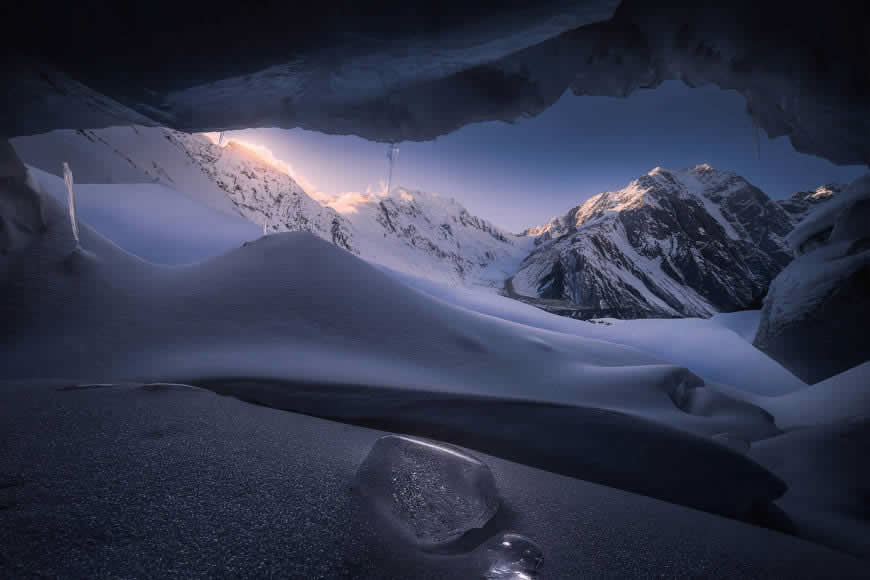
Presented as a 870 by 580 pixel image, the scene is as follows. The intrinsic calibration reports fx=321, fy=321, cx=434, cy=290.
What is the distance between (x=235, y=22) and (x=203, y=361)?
3166mm

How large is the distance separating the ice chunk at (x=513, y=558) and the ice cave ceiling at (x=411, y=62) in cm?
417

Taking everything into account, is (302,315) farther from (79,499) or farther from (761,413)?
(761,413)

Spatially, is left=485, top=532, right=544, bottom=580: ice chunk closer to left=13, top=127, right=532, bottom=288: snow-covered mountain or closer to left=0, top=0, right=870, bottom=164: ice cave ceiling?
left=0, top=0, right=870, bottom=164: ice cave ceiling

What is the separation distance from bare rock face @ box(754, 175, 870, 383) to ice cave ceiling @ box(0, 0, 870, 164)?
139 cm

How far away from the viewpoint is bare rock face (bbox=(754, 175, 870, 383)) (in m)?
5.99

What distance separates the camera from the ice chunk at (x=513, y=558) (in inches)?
43.4

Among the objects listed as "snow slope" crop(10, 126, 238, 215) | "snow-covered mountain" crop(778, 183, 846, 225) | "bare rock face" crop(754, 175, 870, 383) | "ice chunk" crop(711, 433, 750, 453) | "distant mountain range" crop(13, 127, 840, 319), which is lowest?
"ice chunk" crop(711, 433, 750, 453)

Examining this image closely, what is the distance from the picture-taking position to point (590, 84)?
566cm

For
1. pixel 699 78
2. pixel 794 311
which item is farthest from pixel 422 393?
pixel 794 311

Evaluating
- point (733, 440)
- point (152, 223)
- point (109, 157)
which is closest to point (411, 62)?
point (733, 440)

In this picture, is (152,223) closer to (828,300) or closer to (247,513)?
(247,513)

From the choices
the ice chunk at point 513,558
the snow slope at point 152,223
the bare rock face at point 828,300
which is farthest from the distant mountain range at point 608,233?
the bare rock face at point 828,300

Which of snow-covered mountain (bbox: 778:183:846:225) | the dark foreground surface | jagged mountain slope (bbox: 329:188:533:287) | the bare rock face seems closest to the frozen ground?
the dark foreground surface

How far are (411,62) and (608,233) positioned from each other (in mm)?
78435
